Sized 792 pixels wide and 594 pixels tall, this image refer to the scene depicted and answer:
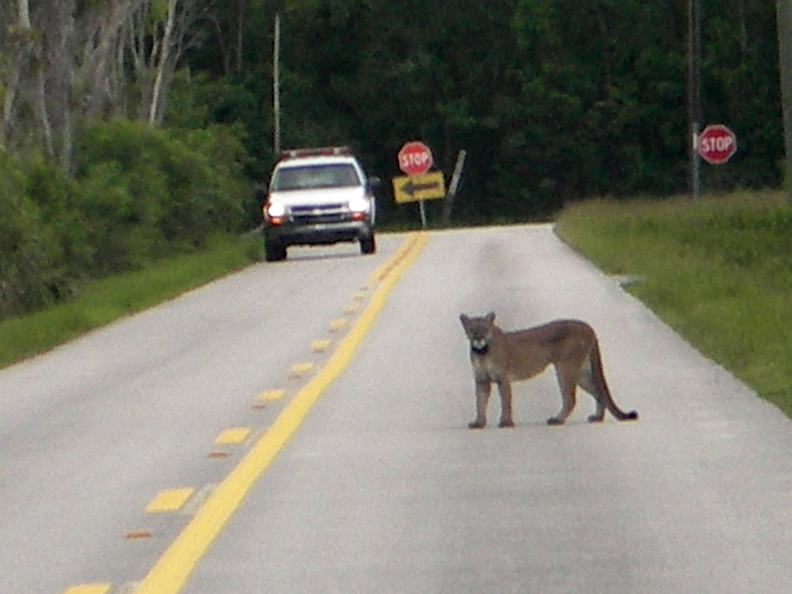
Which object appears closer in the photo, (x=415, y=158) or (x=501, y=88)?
(x=415, y=158)

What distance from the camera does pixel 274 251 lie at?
36031 mm

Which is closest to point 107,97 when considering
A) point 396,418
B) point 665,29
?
point 665,29

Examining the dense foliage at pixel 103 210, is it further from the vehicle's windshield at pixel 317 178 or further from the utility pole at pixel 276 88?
the utility pole at pixel 276 88

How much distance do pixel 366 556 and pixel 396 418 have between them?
468 cm

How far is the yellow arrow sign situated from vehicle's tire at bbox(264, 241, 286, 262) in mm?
26581

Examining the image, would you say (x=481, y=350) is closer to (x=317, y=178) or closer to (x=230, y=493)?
(x=230, y=493)

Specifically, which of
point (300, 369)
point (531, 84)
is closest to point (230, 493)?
point (300, 369)

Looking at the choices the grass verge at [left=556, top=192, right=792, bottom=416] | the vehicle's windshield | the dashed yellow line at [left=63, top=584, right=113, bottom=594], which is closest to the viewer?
the dashed yellow line at [left=63, top=584, right=113, bottom=594]

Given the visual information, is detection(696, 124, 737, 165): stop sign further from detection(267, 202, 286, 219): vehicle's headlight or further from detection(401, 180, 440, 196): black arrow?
detection(401, 180, 440, 196): black arrow

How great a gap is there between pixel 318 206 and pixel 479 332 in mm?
23564

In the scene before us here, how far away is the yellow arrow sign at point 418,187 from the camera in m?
62.8

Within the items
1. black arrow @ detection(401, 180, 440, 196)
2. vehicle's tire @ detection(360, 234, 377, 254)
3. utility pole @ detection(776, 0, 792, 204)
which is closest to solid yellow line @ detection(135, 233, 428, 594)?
utility pole @ detection(776, 0, 792, 204)

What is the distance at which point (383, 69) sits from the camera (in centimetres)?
7075

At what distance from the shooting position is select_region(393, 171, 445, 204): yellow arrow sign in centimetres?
6284
